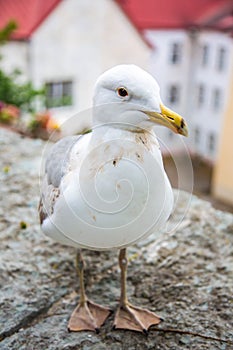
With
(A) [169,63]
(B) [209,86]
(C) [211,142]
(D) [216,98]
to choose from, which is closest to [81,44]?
(A) [169,63]

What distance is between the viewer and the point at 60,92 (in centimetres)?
1012

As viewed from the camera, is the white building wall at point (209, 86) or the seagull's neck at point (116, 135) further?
the white building wall at point (209, 86)

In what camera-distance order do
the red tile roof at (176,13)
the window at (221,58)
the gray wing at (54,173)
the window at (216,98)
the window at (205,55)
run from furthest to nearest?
the window at (216,98) → the window at (205,55) → the window at (221,58) → the red tile roof at (176,13) → the gray wing at (54,173)

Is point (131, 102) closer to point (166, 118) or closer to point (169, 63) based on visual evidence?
point (166, 118)

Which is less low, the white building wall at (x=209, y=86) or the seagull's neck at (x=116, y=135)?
the seagull's neck at (x=116, y=135)

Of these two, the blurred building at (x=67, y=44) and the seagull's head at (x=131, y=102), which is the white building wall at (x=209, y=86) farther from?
the seagull's head at (x=131, y=102)

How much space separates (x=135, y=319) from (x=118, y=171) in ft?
2.03

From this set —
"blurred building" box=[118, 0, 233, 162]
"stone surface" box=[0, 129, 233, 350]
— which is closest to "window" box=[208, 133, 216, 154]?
"blurred building" box=[118, 0, 233, 162]

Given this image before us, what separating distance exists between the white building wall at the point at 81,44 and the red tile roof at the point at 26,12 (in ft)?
0.40

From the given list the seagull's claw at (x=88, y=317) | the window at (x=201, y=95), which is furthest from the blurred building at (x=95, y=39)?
the seagull's claw at (x=88, y=317)

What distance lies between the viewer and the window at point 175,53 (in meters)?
13.2

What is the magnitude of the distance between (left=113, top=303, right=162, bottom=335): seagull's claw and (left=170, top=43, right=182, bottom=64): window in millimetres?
12108

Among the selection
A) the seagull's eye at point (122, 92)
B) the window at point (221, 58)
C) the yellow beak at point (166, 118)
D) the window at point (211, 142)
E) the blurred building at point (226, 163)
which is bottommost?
the window at point (211, 142)

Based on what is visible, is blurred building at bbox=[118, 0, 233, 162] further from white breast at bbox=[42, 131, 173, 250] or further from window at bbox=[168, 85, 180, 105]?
white breast at bbox=[42, 131, 173, 250]
